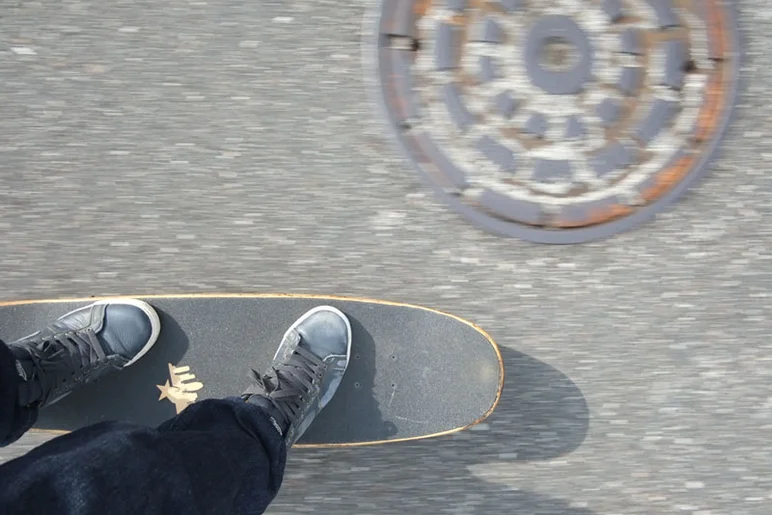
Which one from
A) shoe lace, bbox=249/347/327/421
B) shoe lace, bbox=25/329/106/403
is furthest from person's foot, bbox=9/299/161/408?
shoe lace, bbox=249/347/327/421

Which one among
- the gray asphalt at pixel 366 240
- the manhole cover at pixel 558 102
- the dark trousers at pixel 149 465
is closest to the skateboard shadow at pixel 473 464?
the gray asphalt at pixel 366 240

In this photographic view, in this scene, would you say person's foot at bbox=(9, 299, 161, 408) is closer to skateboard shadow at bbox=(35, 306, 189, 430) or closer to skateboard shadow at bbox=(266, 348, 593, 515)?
skateboard shadow at bbox=(35, 306, 189, 430)

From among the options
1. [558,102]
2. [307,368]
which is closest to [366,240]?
[307,368]

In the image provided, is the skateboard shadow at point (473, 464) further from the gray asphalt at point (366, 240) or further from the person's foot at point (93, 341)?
the person's foot at point (93, 341)

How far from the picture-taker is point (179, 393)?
178 cm

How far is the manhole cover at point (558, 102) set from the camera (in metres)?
1.68

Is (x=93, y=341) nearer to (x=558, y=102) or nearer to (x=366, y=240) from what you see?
(x=366, y=240)

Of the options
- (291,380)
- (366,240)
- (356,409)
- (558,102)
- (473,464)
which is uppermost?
(558,102)

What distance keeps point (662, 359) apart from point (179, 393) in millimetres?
1363

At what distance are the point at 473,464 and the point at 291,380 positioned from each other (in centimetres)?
57

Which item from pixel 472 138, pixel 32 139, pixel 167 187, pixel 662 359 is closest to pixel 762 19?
pixel 472 138

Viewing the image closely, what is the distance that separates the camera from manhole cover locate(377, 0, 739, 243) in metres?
1.68

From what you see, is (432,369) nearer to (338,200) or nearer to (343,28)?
(338,200)

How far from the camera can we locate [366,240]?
68.2 inches
